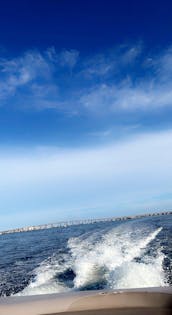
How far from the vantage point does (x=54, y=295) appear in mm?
4277

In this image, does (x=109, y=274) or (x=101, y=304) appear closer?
(x=101, y=304)

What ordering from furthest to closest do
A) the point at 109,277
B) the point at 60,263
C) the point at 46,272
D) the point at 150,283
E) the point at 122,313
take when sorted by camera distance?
the point at 60,263 → the point at 46,272 → the point at 109,277 → the point at 150,283 → the point at 122,313

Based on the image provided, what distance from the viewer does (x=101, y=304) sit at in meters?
4.01

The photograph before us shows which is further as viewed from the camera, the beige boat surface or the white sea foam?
the white sea foam

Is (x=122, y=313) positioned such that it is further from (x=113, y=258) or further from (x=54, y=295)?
(x=113, y=258)

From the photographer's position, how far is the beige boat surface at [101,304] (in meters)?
3.86

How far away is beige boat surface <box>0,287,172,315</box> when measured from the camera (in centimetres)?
386

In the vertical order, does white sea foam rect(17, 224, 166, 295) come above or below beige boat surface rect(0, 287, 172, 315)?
below

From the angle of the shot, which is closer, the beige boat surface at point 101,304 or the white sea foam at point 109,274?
the beige boat surface at point 101,304

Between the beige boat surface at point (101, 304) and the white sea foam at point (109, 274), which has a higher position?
the beige boat surface at point (101, 304)

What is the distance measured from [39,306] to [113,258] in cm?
972

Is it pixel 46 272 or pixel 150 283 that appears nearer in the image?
pixel 150 283

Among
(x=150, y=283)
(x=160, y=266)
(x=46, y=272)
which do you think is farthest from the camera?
(x=46, y=272)

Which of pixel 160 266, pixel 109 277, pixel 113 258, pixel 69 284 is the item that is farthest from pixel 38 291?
pixel 113 258
